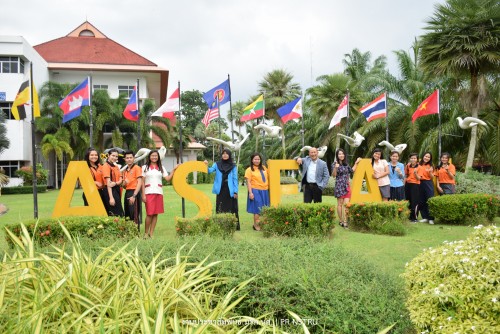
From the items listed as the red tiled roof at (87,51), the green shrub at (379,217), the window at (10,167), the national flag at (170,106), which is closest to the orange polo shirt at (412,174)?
the green shrub at (379,217)

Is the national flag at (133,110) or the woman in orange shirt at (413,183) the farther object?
the national flag at (133,110)

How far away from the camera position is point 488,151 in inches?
695

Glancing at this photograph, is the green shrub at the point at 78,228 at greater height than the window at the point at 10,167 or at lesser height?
lesser

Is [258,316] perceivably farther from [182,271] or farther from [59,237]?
[59,237]

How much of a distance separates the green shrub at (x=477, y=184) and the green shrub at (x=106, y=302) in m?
9.61

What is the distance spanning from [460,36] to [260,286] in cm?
1320

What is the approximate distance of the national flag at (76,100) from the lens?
9.13m

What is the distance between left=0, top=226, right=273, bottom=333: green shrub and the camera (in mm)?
2432

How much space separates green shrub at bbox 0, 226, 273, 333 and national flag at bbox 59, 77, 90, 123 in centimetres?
646

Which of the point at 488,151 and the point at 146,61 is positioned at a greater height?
the point at 146,61

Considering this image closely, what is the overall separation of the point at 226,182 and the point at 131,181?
1753mm

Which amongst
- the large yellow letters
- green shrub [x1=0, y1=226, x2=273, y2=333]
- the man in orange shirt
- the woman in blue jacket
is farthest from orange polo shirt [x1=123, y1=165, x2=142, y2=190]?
green shrub [x1=0, y1=226, x2=273, y2=333]

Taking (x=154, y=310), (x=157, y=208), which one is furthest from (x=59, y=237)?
(x=154, y=310)

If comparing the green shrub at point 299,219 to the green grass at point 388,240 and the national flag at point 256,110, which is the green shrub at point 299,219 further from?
the national flag at point 256,110
